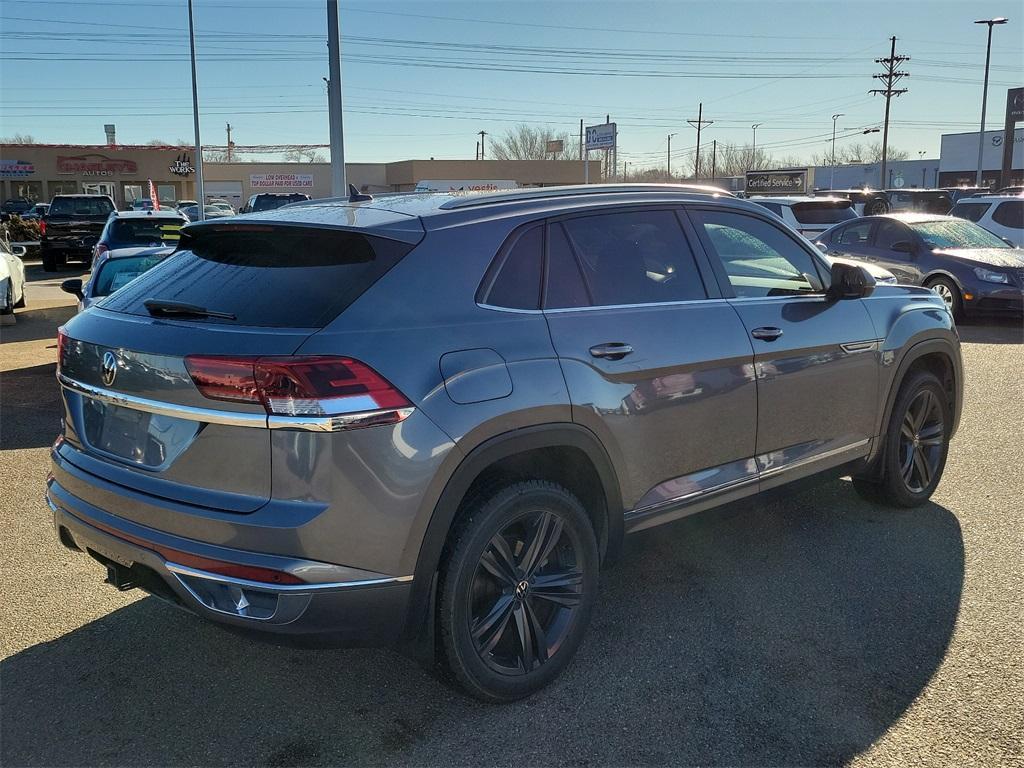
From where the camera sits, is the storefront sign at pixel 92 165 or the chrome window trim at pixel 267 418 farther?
the storefront sign at pixel 92 165

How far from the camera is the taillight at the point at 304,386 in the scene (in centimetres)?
259

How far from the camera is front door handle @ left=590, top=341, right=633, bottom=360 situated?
327 centimetres

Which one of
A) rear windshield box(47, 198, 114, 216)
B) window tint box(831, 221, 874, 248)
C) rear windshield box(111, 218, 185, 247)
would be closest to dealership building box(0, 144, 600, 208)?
rear windshield box(47, 198, 114, 216)

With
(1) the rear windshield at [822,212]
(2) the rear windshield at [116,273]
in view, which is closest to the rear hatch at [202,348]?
(2) the rear windshield at [116,273]

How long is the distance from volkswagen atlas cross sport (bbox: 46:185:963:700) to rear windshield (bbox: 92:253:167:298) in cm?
566

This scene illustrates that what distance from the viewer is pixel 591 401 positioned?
3215mm

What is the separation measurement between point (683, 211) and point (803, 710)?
214cm

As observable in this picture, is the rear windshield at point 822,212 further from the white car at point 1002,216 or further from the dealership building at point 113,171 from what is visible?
the dealership building at point 113,171

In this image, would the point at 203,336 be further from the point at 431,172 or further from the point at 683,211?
the point at 431,172

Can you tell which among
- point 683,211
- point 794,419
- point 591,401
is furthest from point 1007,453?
point 591,401

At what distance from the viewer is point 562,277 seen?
3.36 m

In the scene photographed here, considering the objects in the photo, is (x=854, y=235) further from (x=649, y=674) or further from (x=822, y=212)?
(x=649, y=674)

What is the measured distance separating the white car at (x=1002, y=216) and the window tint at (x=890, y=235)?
2811 millimetres

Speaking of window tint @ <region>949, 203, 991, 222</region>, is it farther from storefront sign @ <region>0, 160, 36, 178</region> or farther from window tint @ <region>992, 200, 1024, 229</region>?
storefront sign @ <region>0, 160, 36, 178</region>
